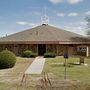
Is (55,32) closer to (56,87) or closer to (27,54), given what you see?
(27,54)

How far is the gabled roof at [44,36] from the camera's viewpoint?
139 ft

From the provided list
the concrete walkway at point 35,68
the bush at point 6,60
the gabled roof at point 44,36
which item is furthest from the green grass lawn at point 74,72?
the gabled roof at point 44,36

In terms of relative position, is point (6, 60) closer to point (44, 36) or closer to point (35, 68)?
point (35, 68)

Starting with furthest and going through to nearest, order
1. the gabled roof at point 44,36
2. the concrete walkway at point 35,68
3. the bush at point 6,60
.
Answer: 1. the gabled roof at point 44,36
2. the bush at point 6,60
3. the concrete walkway at point 35,68

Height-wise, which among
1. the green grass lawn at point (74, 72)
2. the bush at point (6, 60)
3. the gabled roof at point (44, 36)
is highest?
the gabled roof at point (44, 36)

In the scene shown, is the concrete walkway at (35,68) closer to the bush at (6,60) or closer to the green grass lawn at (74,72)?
the green grass lawn at (74,72)

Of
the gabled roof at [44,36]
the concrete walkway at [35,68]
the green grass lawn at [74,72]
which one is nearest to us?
the green grass lawn at [74,72]

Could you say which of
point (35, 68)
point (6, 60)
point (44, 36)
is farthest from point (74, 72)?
point (44, 36)

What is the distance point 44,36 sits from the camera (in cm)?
4388

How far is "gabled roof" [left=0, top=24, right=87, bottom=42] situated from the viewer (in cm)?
4241

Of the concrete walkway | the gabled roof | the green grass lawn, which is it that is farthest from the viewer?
the gabled roof

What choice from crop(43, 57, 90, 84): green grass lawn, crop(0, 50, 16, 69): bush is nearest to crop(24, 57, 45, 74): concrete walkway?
crop(43, 57, 90, 84): green grass lawn

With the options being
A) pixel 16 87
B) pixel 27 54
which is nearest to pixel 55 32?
pixel 27 54

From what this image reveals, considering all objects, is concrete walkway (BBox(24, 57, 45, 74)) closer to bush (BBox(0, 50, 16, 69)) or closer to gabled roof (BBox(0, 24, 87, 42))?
bush (BBox(0, 50, 16, 69))
